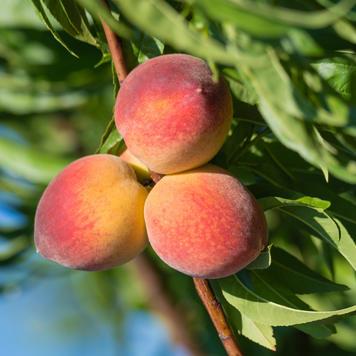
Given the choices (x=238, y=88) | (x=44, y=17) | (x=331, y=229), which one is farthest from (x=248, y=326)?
(x=44, y=17)

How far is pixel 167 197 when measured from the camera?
79cm

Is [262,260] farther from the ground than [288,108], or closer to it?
closer to it

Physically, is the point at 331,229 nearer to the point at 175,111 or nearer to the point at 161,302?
the point at 175,111

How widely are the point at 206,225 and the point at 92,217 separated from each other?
0.80 ft

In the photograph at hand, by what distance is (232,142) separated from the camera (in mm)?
971

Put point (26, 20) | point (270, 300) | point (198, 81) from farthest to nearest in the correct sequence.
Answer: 1. point (26, 20)
2. point (270, 300)
3. point (198, 81)

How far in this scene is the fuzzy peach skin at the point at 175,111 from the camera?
0.75 m

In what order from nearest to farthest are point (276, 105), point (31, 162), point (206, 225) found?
point (276, 105) → point (206, 225) → point (31, 162)

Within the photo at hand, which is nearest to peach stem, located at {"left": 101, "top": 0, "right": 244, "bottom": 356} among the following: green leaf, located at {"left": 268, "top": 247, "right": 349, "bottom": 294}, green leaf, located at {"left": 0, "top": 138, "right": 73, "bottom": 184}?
green leaf, located at {"left": 268, "top": 247, "right": 349, "bottom": 294}

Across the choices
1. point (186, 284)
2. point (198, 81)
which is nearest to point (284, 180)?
point (198, 81)

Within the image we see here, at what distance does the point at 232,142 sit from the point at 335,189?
32cm

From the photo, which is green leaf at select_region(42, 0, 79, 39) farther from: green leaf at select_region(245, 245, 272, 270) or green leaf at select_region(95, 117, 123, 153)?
green leaf at select_region(245, 245, 272, 270)

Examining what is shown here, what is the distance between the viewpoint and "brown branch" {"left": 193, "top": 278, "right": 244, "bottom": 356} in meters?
0.85

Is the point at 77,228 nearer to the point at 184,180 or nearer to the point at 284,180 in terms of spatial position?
the point at 184,180
